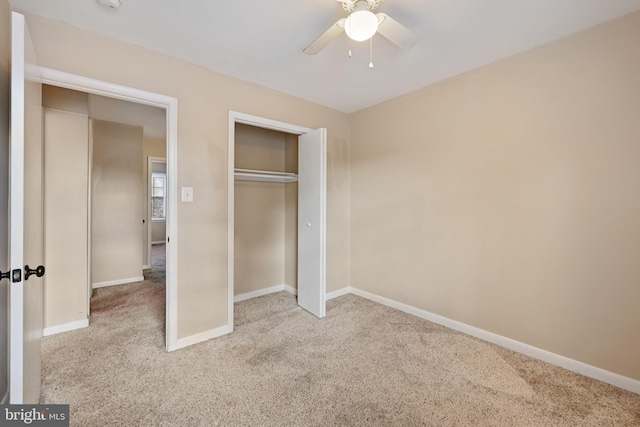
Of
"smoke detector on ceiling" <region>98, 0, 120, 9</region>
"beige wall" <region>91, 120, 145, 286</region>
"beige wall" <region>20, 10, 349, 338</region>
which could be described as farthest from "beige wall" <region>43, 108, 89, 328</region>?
"smoke detector on ceiling" <region>98, 0, 120, 9</region>

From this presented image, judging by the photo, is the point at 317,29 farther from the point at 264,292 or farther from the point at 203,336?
the point at 264,292

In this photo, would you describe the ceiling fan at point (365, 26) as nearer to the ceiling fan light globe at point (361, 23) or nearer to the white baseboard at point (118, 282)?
the ceiling fan light globe at point (361, 23)

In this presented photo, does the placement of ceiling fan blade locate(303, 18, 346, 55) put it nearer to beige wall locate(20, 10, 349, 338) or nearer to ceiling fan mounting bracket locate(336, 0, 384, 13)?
ceiling fan mounting bracket locate(336, 0, 384, 13)

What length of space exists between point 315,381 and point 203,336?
1170mm

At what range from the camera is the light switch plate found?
7.60 feet

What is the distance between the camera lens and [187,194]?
2.34 metres

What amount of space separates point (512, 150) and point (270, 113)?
2.29 meters

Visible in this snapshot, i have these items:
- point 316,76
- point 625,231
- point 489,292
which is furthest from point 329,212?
point 625,231

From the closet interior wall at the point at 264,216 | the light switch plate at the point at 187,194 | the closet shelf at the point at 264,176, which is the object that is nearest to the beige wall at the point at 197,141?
the light switch plate at the point at 187,194

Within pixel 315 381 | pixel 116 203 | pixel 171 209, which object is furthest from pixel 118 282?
pixel 315 381

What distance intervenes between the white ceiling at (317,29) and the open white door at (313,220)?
725 millimetres

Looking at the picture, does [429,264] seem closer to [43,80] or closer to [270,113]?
[270,113]

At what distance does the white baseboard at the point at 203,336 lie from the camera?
232 cm

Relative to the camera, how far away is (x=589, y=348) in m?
1.95
